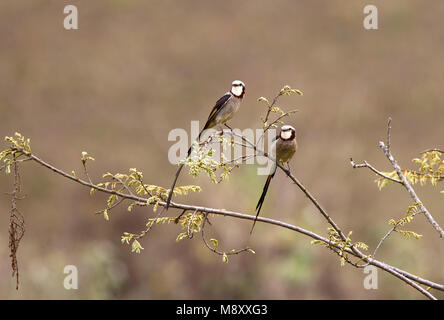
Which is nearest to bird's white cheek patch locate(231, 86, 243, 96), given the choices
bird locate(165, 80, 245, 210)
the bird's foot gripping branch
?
bird locate(165, 80, 245, 210)

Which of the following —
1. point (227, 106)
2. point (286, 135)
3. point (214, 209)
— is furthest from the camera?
point (227, 106)

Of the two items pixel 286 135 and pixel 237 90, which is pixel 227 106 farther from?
pixel 286 135

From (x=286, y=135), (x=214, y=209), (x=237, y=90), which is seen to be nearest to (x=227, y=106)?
(x=237, y=90)

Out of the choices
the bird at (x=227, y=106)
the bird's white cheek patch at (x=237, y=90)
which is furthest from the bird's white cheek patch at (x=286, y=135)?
the bird's white cheek patch at (x=237, y=90)

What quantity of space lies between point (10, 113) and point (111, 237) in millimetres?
4810

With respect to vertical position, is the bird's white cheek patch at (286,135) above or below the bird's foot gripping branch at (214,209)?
above

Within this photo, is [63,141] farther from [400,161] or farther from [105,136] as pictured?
[400,161]

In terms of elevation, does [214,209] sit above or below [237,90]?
below

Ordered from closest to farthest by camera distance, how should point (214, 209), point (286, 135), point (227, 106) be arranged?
point (214, 209)
point (286, 135)
point (227, 106)

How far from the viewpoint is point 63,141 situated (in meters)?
12.8

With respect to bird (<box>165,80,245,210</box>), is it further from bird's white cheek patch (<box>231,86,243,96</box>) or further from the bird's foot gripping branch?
the bird's foot gripping branch

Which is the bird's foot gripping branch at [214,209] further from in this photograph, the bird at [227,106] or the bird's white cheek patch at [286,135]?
the bird at [227,106]
